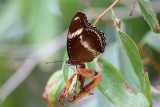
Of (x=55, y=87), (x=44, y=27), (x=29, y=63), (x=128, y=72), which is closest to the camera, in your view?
(x=55, y=87)

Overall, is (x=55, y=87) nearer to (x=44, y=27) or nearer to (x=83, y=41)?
(x=83, y=41)

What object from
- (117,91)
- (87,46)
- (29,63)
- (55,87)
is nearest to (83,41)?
(87,46)

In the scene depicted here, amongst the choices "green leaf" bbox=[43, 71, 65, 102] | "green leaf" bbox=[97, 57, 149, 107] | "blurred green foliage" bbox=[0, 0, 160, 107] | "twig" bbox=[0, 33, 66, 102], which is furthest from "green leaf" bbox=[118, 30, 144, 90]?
"twig" bbox=[0, 33, 66, 102]

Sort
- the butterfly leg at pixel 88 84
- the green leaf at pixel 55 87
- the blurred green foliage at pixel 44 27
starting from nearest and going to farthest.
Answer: the butterfly leg at pixel 88 84 → the green leaf at pixel 55 87 → the blurred green foliage at pixel 44 27

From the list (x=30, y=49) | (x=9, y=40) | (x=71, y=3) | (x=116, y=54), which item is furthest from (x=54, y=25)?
(x=116, y=54)

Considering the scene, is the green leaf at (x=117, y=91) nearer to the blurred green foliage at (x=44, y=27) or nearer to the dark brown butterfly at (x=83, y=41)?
the dark brown butterfly at (x=83, y=41)

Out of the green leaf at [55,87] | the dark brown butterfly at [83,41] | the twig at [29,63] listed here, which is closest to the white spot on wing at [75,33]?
the dark brown butterfly at [83,41]
